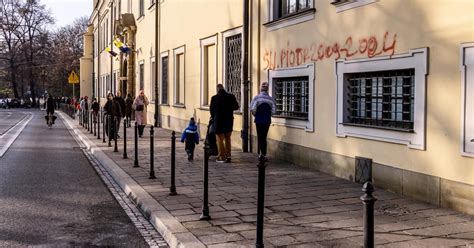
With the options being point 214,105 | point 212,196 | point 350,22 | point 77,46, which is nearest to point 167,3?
point 214,105

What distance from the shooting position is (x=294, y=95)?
12094 millimetres

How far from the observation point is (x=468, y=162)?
6.86m

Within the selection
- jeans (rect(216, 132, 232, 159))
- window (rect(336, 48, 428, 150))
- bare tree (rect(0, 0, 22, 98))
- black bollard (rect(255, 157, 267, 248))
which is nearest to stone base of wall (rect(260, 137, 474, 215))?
window (rect(336, 48, 428, 150))

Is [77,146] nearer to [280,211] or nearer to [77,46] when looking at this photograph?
[280,211]

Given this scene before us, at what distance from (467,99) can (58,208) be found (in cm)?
558

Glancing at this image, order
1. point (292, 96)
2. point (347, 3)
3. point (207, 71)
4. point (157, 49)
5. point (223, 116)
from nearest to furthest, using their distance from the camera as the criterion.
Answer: point (347, 3), point (223, 116), point (292, 96), point (207, 71), point (157, 49)

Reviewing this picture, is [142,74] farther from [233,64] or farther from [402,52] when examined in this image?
[402,52]

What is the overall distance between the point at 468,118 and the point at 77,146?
13697 millimetres

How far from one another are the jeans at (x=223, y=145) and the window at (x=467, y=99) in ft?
19.7

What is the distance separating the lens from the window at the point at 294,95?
11.0 m

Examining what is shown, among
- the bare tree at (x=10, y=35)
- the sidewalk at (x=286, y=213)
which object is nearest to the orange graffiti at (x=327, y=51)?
the sidewalk at (x=286, y=213)

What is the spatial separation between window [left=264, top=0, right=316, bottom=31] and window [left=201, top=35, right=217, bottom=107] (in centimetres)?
476

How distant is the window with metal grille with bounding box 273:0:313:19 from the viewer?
1152 centimetres

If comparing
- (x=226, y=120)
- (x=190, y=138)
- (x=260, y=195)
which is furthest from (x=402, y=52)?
(x=190, y=138)
